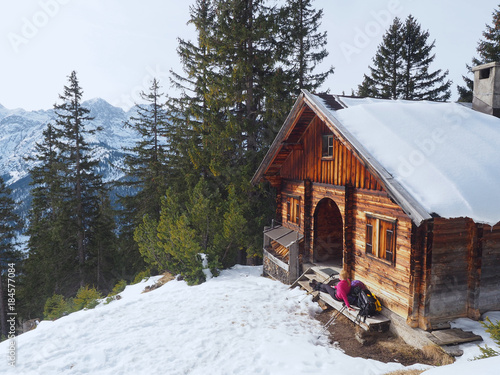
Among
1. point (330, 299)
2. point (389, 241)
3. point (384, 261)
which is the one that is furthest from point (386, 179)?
point (330, 299)

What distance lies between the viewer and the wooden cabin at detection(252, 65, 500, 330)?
6.99 m

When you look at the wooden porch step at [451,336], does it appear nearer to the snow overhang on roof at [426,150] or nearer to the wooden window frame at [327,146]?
the snow overhang on roof at [426,150]

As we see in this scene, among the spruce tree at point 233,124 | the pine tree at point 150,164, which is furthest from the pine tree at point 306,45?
the pine tree at point 150,164

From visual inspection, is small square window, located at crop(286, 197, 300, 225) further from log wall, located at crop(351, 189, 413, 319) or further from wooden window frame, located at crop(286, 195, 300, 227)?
log wall, located at crop(351, 189, 413, 319)

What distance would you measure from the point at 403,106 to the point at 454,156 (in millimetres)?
3108

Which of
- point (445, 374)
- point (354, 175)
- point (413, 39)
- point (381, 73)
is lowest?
point (445, 374)

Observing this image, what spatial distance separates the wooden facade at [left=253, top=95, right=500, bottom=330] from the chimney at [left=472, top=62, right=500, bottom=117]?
5549mm

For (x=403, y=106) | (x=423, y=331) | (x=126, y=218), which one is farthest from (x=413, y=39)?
(x=126, y=218)

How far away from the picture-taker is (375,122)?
9.27 metres

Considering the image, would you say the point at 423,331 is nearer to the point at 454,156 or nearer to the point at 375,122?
the point at 454,156

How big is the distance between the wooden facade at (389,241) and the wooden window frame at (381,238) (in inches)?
1.1

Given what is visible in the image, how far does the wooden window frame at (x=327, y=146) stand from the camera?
11.3m

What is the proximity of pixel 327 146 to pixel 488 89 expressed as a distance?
5980 mm

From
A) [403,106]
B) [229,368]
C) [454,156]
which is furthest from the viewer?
[403,106]
